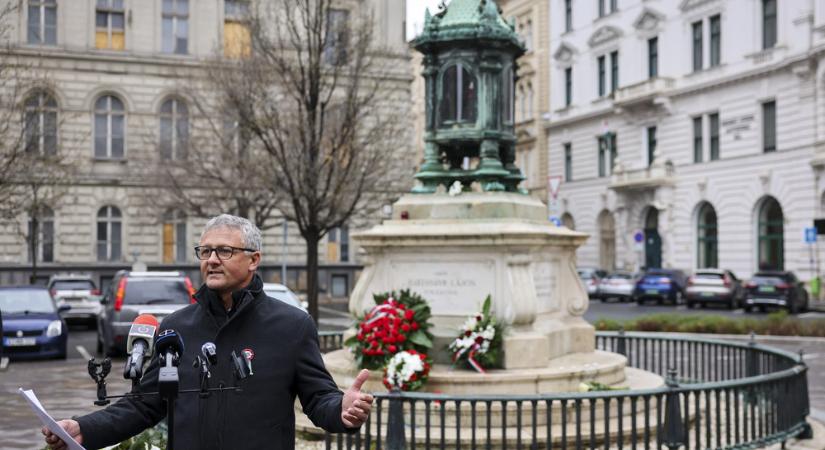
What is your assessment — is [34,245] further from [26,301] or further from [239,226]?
[239,226]

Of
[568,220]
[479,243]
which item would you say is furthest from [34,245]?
[568,220]

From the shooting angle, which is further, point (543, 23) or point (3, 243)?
point (543, 23)

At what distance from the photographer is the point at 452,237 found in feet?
34.3

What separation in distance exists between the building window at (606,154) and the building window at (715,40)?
758 cm

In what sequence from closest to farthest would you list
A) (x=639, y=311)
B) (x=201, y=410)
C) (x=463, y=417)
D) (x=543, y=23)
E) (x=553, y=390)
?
(x=201, y=410) → (x=463, y=417) → (x=553, y=390) → (x=639, y=311) → (x=543, y=23)

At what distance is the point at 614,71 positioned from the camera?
2010 inches

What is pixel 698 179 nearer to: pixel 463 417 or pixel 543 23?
pixel 543 23

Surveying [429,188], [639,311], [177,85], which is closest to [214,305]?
[429,188]

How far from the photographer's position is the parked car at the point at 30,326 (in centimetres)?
1831

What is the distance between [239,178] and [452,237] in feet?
64.6

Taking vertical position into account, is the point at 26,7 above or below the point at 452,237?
above

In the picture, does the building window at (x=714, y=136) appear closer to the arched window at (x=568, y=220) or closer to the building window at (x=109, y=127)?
the arched window at (x=568, y=220)

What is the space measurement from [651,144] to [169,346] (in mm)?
46504

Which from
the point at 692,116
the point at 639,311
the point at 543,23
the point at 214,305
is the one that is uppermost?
the point at 543,23
